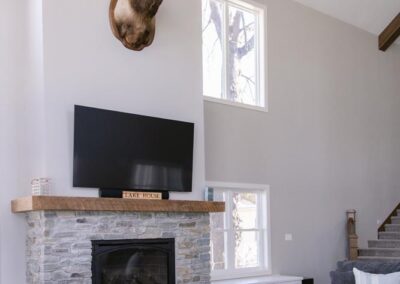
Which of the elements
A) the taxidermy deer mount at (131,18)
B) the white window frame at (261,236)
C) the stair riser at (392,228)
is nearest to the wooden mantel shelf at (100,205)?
the white window frame at (261,236)

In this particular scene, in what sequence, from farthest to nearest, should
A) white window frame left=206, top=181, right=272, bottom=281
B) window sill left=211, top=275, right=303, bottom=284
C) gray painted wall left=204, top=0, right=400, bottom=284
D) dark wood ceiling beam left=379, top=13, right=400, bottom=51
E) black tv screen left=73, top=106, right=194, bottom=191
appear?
1. dark wood ceiling beam left=379, top=13, right=400, bottom=51
2. gray painted wall left=204, top=0, right=400, bottom=284
3. white window frame left=206, top=181, right=272, bottom=281
4. window sill left=211, top=275, right=303, bottom=284
5. black tv screen left=73, top=106, right=194, bottom=191

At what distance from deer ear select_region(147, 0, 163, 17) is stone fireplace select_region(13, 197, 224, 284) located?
6.78 feet

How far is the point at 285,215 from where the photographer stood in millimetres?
8531

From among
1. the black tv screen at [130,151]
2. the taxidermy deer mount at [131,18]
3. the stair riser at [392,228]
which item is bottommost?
the stair riser at [392,228]

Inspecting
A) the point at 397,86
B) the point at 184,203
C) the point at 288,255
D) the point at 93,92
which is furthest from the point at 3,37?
the point at 397,86

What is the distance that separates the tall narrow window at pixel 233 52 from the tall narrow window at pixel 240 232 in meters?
1.34

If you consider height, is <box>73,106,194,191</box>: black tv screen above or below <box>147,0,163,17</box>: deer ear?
below

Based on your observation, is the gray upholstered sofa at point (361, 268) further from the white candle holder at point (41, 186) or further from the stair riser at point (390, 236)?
the stair riser at point (390, 236)

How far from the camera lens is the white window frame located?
763 centimetres

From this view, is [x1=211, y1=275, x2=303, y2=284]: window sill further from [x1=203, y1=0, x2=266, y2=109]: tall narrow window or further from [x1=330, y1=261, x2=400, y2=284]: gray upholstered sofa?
[x1=203, y1=0, x2=266, y2=109]: tall narrow window

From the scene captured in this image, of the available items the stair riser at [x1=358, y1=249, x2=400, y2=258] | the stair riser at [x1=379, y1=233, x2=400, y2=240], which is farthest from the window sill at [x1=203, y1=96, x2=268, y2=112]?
the stair riser at [x1=379, y1=233, x2=400, y2=240]

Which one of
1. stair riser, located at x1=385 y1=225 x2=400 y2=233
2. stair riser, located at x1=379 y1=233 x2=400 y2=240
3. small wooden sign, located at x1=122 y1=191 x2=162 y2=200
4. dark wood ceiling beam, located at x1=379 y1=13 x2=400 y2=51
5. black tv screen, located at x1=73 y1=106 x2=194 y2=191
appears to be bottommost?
stair riser, located at x1=379 y1=233 x2=400 y2=240

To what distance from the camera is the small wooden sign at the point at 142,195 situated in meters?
5.76

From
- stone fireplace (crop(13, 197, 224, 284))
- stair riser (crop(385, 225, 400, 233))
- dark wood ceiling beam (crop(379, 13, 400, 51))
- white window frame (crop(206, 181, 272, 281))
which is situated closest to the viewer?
stone fireplace (crop(13, 197, 224, 284))
